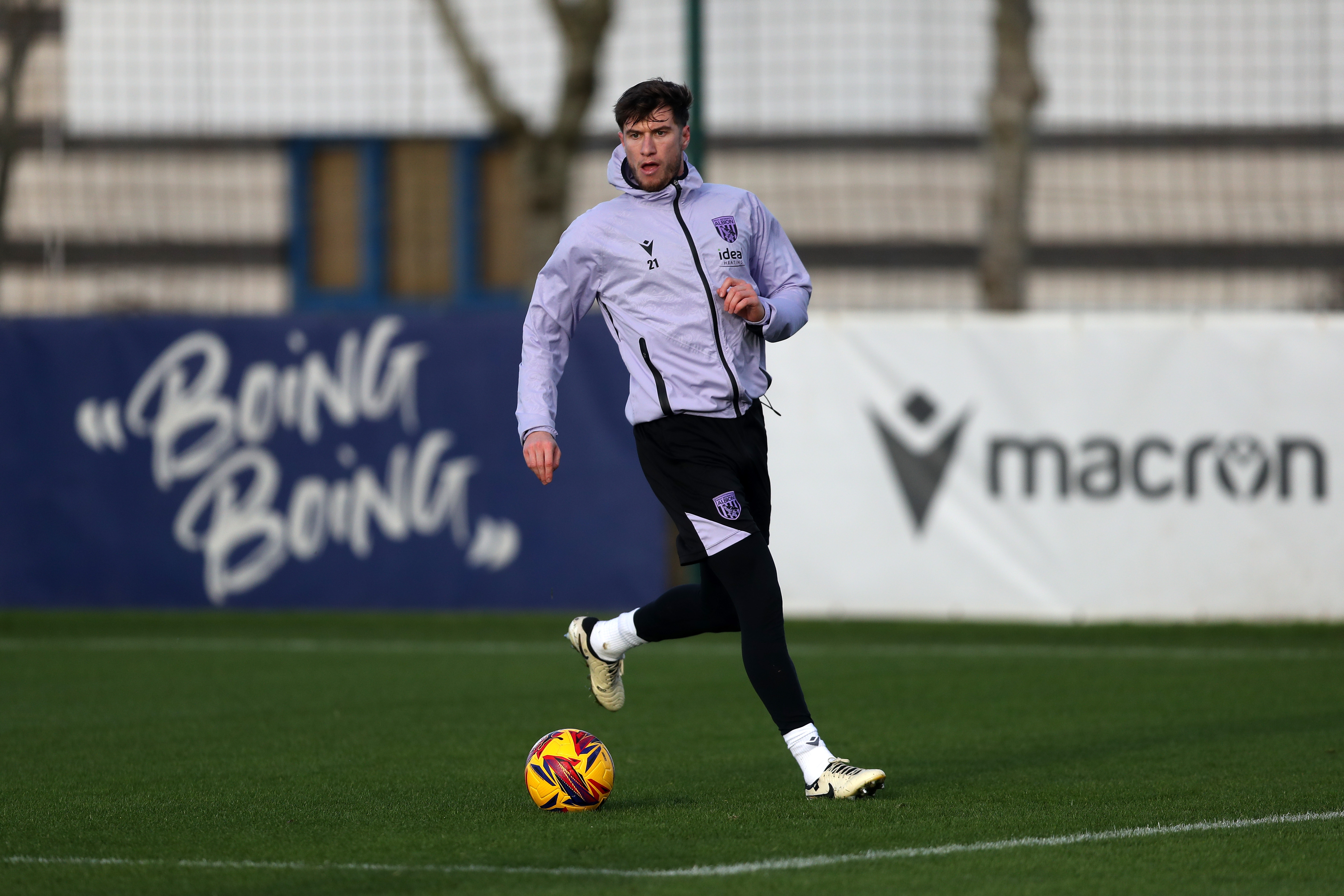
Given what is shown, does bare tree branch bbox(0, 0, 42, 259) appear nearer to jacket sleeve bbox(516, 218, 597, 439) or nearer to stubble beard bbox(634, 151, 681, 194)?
jacket sleeve bbox(516, 218, 597, 439)

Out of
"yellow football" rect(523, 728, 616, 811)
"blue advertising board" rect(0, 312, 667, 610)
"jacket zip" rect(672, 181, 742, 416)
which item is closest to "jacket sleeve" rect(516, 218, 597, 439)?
"jacket zip" rect(672, 181, 742, 416)

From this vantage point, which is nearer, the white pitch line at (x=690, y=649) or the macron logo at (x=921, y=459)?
the white pitch line at (x=690, y=649)

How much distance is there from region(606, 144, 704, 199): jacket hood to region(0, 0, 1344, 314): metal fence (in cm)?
710

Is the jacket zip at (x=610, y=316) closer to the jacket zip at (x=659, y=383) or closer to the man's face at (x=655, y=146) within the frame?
the jacket zip at (x=659, y=383)

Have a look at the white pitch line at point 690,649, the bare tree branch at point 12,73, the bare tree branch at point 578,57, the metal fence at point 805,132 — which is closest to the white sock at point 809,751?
the white pitch line at point 690,649

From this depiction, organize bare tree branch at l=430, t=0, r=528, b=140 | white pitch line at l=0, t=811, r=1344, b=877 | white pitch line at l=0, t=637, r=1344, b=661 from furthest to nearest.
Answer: bare tree branch at l=430, t=0, r=528, b=140, white pitch line at l=0, t=637, r=1344, b=661, white pitch line at l=0, t=811, r=1344, b=877

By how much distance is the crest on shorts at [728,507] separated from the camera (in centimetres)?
565

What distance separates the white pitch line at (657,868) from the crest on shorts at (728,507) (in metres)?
1.22

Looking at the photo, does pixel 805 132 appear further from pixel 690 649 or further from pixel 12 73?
pixel 12 73

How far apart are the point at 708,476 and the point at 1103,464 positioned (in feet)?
20.1

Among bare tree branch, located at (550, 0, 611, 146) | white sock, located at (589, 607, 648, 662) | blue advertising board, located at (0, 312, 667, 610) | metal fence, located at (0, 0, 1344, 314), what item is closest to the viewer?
white sock, located at (589, 607, 648, 662)

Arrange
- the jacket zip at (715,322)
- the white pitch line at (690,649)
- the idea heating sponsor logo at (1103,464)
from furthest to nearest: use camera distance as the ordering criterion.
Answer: the idea heating sponsor logo at (1103,464) < the white pitch line at (690,649) < the jacket zip at (715,322)

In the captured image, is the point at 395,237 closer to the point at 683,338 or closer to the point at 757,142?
the point at 757,142

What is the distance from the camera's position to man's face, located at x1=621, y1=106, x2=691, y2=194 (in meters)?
5.70
